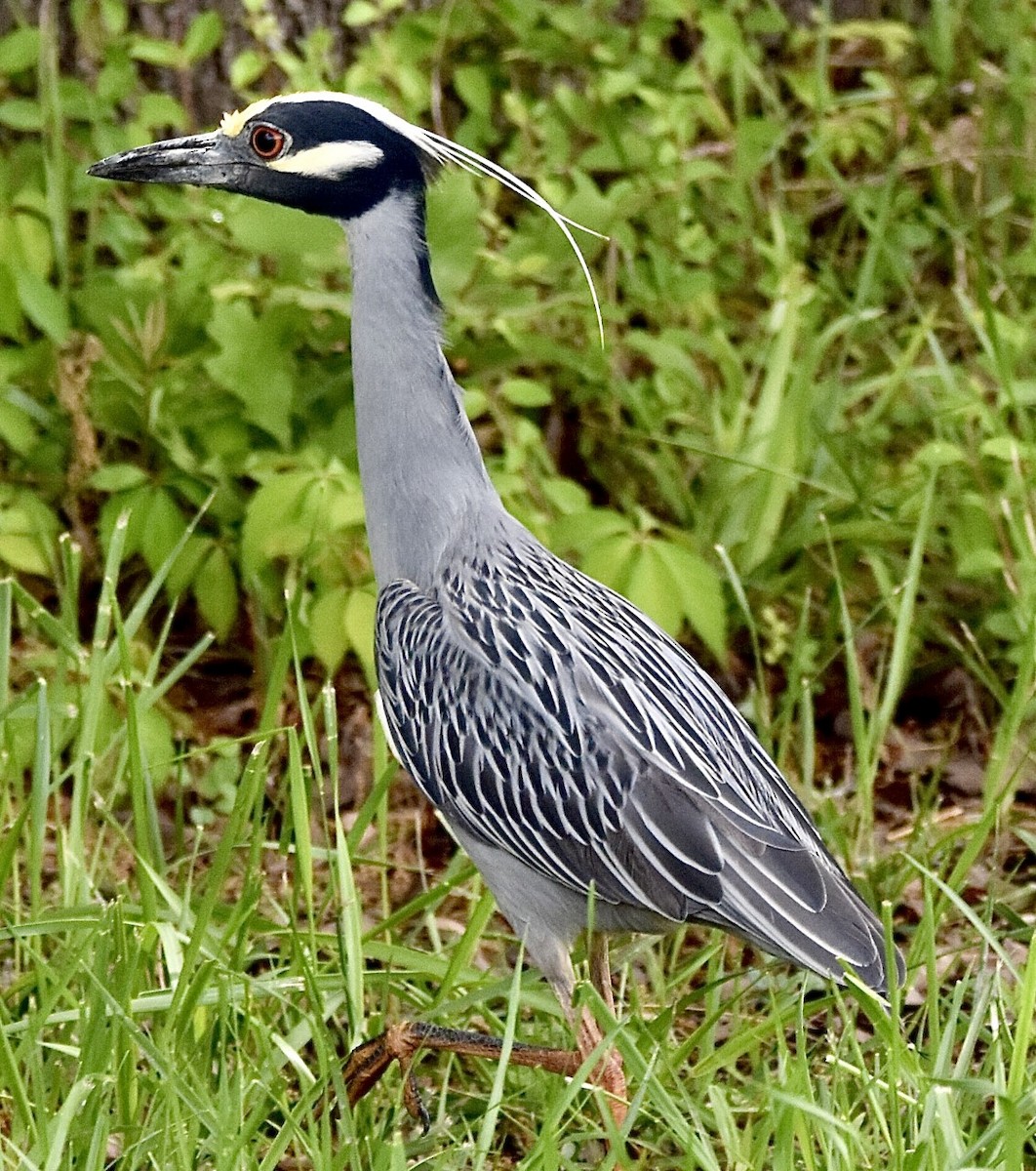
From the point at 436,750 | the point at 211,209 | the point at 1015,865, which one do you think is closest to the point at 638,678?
the point at 436,750

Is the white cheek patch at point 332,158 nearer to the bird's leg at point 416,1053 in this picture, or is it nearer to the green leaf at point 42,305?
the green leaf at point 42,305

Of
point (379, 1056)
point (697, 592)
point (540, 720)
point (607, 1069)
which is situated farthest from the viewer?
point (697, 592)

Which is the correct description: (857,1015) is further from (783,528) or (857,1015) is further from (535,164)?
(535,164)

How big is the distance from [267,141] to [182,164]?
0.54ft

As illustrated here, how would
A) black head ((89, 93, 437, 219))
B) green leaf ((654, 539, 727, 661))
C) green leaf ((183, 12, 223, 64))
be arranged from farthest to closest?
1. green leaf ((183, 12, 223, 64))
2. green leaf ((654, 539, 727, 661))
3. black head ((89, 93, 437, 219))

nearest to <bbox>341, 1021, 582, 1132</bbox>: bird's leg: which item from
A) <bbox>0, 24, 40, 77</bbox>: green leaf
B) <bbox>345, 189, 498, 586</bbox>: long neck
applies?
<bbox>345, 189, 498, 586</bbox>: long neck

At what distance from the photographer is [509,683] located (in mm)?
3318

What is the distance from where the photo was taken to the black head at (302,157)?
3379 millimetres

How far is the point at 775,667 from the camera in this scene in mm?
4582

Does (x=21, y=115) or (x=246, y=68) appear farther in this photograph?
(x=21, y=115)

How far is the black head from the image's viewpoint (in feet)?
11.1

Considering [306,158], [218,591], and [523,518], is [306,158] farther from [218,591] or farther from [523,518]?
[218,591]

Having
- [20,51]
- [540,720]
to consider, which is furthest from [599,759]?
[20,51]

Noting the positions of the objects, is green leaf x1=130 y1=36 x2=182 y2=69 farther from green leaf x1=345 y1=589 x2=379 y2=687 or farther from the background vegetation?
green leaf x1=345 y1=589 x2=379 y2=687
